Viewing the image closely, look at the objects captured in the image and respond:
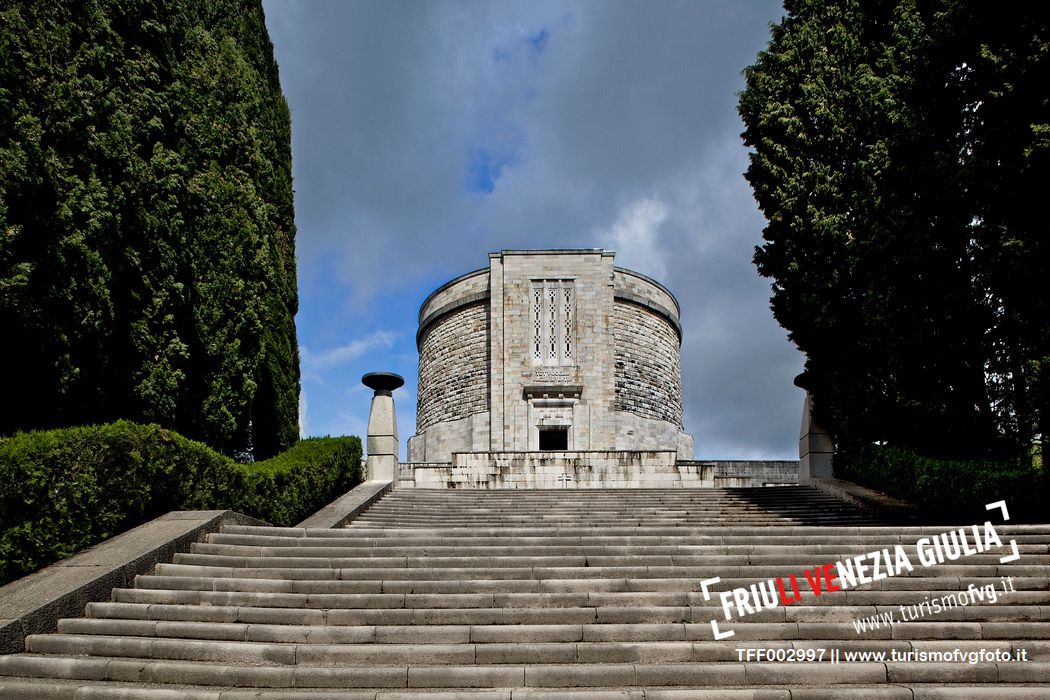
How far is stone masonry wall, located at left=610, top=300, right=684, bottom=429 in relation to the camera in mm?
24734

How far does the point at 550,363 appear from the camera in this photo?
24.2 m

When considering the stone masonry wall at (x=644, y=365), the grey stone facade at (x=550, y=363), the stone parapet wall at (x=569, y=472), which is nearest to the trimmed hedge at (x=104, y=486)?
the stone parapet wall at (x=569, y=472)

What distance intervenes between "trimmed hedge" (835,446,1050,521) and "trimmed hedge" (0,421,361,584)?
9.87m

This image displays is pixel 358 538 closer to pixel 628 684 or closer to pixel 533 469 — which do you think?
pixel 628 684

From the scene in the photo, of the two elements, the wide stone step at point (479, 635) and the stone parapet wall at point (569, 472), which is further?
the stone parapet wall at point (569, 472)

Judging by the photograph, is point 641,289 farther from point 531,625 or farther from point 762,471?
point 531,625

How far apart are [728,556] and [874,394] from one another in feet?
21.3

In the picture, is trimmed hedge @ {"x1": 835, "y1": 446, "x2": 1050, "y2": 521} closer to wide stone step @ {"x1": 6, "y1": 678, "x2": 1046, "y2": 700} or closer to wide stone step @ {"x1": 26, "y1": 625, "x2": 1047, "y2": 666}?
wide stone step @ {"x1": 26, "y1": 625, "x2": 1047, "y2": 666}

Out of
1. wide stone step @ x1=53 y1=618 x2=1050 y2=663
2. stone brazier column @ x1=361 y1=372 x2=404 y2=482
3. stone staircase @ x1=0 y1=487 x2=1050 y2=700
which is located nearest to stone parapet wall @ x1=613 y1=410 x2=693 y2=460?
stone brazier column @ x1=361 y1=372 x2=404 y2=482

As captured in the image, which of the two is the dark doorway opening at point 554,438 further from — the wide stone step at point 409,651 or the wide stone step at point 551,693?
the wide stone step at point 551,693

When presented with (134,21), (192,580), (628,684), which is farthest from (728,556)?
(134,21)

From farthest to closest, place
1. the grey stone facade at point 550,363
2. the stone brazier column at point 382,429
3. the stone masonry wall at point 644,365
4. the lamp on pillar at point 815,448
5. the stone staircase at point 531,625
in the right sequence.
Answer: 1. the stone masonry wall at point 644,365
2. the grey stone facade at point 550,363
3. the stone brazier column at point 382,429
4. the lamp on pillar at point 815,448
5. the stone staircase at point 531,625

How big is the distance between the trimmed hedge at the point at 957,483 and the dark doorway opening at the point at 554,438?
→ 13.1 metres

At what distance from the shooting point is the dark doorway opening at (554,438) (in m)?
24.1
